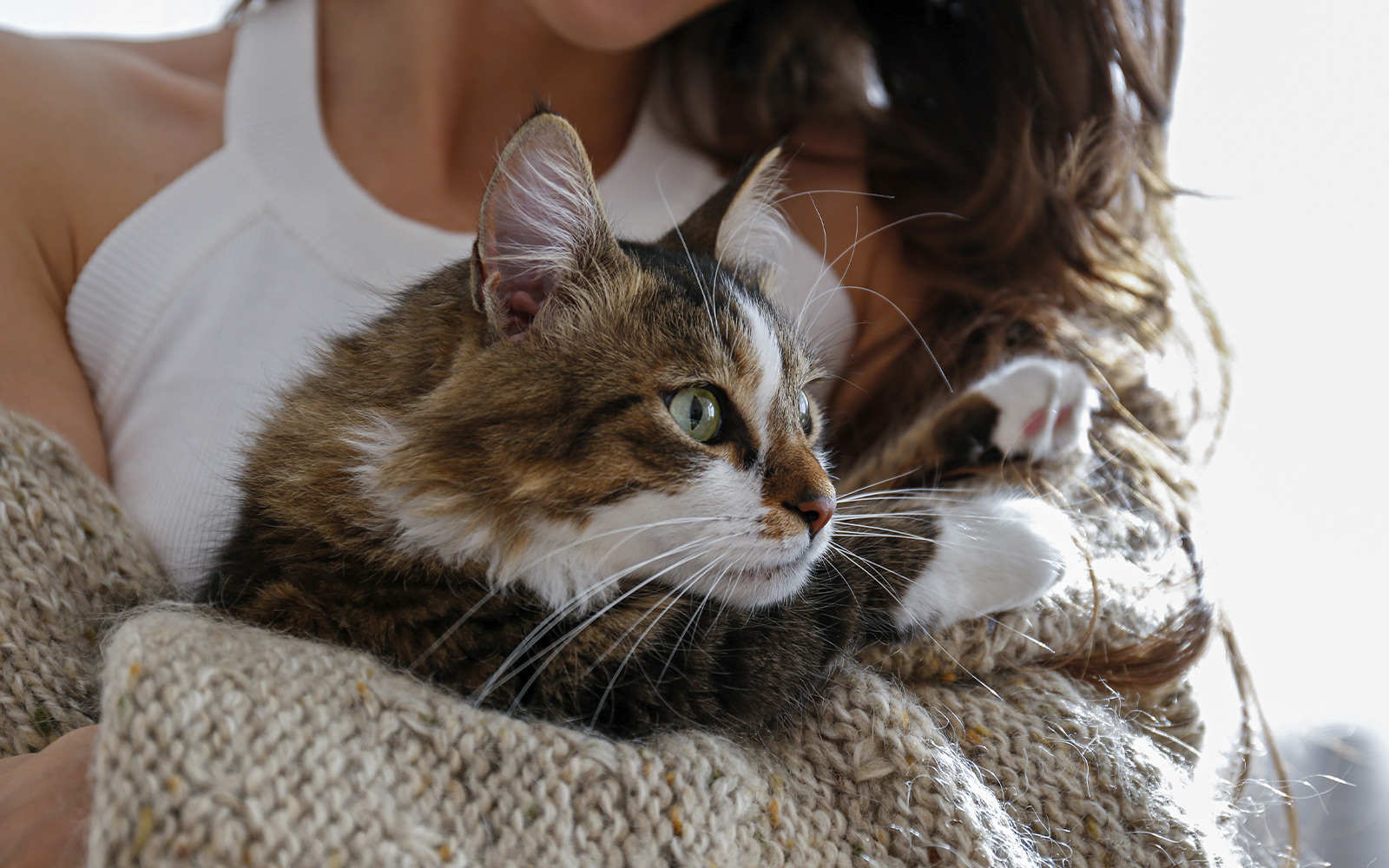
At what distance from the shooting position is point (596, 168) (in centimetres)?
174

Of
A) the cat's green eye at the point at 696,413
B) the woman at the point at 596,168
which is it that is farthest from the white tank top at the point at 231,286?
the cat's green eye at the point at 696,413

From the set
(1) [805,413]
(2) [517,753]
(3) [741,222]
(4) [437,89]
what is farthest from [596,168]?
(2) [517,753]

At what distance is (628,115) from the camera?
1886 millimetres

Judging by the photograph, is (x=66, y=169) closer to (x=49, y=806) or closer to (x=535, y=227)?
(x=535, y=227)

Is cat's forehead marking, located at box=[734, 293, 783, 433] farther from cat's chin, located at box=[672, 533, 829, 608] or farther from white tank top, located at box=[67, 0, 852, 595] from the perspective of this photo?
white tank top, located at box=[67, 0, 852, 595]

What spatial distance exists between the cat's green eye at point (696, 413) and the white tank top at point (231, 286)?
0.38 metres

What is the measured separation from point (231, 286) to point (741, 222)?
0.84 m

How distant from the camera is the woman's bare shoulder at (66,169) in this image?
1245 mm

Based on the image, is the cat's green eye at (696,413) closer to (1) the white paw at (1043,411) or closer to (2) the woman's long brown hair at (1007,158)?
(1) the white paw at (1043,411)

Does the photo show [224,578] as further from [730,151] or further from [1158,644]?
[730,151]

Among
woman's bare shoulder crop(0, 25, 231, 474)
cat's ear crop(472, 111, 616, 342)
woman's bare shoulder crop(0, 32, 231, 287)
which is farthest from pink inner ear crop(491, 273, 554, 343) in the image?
woman's bare shoulder crop(0, 32, 231, 287)

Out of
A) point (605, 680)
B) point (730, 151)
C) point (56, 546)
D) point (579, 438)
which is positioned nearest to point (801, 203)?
point (730, 151)

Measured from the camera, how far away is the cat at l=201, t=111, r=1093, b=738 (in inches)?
33.0

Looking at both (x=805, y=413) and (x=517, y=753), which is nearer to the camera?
(x=517, y=753)
